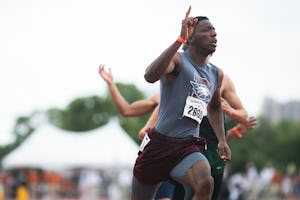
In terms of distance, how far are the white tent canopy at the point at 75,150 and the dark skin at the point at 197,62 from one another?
24193 millimetres

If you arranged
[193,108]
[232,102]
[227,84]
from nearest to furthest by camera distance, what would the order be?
[193,108] → [227,84] → [232,102]

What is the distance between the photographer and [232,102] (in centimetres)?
870

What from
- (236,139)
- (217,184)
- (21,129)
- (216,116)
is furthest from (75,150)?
(21,129)

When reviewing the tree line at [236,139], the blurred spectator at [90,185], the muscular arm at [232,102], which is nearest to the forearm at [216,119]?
the muscular arm at [232,102]

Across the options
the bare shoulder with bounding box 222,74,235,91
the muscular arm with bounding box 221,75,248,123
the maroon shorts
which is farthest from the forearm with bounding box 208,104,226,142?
the bare shoulder with bounding box 222,74,235,91

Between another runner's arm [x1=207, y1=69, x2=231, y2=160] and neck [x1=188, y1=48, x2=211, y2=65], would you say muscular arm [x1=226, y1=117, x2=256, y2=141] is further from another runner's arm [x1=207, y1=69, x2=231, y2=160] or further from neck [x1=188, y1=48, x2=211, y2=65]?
neck [x1=188, y1=48, x2=211, y2=65]

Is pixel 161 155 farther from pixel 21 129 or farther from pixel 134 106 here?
pixel 21 129

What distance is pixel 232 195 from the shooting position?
2161 centimetres

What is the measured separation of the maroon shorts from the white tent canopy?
79.1 feet

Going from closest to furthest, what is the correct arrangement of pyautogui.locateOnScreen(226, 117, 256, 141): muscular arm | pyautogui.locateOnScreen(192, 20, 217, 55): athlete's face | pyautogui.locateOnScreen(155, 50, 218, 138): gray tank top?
1. pyautogui.locateOnScreen(155, 50, 218, 138): gray tank top
2. pyautogui.locateOnScreen(192, 20, 217, 55): athlete's face
3. pyautogui.locateOnScreen(226, 117, 256, 141): muscular arm

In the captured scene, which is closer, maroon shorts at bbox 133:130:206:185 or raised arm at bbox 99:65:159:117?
maroon shorts at bbox 133:130:206:185

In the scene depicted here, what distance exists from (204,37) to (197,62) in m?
0.25

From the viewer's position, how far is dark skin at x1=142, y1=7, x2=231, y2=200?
610 centimetres

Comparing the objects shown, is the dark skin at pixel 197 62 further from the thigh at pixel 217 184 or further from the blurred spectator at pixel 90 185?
the blurred spectator at pixel 90 185
